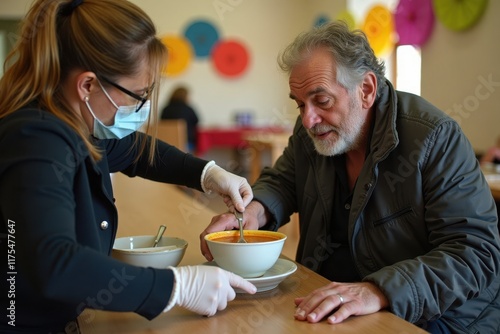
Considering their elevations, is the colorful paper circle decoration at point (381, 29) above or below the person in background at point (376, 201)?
above

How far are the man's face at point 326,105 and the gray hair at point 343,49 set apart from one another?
2 centimetres

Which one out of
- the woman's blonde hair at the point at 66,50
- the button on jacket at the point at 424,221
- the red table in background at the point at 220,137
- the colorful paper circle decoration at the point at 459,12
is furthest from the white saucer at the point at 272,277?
the red table in background at the point at 220,137

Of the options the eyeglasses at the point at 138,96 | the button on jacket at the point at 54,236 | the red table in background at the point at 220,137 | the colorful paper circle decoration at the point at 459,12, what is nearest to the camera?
the button on jacket at the point at 54,236

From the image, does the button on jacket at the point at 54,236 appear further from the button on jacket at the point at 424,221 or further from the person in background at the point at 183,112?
the person in background at the point at 183,112

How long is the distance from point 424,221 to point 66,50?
2.69 ft

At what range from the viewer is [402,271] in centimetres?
106

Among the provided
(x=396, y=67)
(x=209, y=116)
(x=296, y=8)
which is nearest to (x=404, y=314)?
(x=396, y=67)

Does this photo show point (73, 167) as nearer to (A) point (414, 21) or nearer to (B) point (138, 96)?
(B) point (138, 96)

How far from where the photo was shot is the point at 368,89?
1431 millimetres

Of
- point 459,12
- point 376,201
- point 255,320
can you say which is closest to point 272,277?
point 255,320

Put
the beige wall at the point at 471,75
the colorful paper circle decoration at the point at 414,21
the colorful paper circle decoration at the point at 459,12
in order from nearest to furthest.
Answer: the beige wall at the point at 471,75 → the colorful paper circle decoration at the point at 459,12 → the colorful paper circle decoration at the point at 414,21

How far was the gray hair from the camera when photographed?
1.40 m

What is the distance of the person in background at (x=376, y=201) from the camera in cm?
106

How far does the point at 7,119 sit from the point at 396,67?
588 cm
